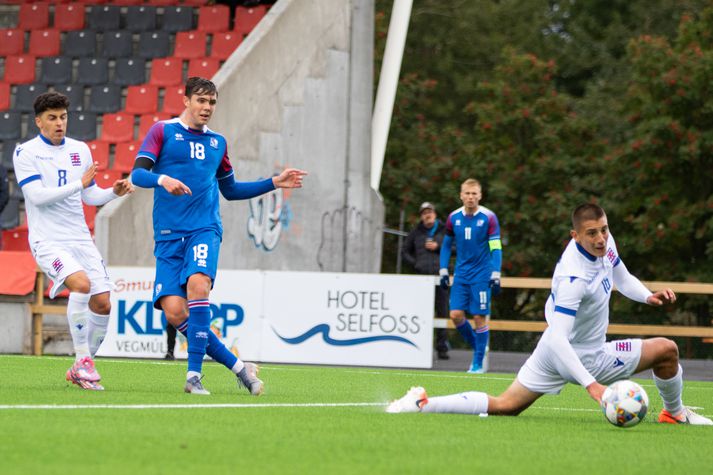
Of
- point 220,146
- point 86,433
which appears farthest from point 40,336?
point 86,433

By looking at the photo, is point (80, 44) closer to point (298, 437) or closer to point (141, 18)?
point (141, 18)

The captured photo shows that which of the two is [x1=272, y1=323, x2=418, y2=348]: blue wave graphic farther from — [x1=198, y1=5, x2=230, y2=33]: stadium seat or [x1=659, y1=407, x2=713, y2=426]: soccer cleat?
[x1=659, y1=407, x2=713, y2=426]: soccer cleat

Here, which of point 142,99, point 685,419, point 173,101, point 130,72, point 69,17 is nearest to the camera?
point 685,419

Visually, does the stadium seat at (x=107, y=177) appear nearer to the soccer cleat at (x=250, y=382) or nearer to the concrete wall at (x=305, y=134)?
the concrete wall at (x=305, y=134)

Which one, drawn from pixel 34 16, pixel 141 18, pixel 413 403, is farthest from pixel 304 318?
pixel 34 16

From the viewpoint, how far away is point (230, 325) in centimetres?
1731

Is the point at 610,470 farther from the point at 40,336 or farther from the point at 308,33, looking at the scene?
the point at 308,33

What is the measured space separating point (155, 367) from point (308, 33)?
32.1 feet

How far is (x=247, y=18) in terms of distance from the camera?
23016 mm

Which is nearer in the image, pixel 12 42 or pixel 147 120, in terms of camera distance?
pixel 147 120

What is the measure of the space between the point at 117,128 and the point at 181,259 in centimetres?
1171

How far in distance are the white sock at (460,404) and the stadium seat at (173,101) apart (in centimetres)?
1318

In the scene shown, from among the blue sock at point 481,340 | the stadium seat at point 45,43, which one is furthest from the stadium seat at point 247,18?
the blue sock at point 481,340

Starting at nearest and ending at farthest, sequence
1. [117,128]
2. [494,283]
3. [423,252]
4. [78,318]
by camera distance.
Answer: [78,318], [494,283], [423,252], [117,128]
